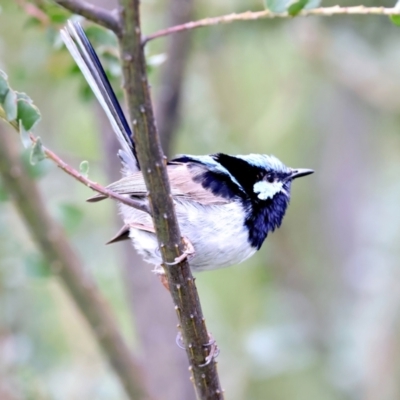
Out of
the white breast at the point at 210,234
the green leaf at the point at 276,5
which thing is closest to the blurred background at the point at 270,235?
the white breast at the point at 210,234

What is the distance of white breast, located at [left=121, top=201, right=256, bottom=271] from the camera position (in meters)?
2.29

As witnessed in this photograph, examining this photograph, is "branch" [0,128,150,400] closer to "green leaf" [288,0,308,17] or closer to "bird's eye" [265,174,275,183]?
"bird's eye" [265,174,275,183]

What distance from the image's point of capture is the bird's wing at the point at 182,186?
232 cm

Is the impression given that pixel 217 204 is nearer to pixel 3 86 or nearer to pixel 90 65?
pixel 90 65

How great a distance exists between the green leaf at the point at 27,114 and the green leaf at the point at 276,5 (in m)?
0.57

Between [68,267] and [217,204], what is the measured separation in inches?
34.6

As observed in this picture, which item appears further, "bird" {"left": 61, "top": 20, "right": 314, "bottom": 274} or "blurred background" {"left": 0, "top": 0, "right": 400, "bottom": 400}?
"blurred background" {"left": 0, "top": 0, "right": 400, "bottom": 400}

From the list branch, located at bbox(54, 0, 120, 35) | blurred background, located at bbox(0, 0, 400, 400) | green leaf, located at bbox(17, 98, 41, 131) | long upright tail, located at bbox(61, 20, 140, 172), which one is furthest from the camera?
blurred background, located at bbox(0, 0, 400, 400)

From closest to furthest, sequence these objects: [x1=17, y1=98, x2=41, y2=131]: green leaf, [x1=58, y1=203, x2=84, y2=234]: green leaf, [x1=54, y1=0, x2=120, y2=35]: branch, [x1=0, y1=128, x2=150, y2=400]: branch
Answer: [x1=54, y1=0, x2=120, y2=35]: branch → [x1=17, y1=98, x2=41, y2=131]: green leaf → [x1=0, y1=128, x2=150, y2=400]: branch → [x1=58, y1=203, x2=84, y2=234]: green leaf

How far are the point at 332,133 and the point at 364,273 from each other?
1.24 m

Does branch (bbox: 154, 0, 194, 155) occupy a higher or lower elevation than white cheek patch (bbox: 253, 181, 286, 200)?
higher

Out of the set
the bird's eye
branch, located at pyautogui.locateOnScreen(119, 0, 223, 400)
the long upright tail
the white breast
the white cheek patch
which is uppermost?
the bird's eye

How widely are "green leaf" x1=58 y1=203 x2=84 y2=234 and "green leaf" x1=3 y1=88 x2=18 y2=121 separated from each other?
5.08 ft

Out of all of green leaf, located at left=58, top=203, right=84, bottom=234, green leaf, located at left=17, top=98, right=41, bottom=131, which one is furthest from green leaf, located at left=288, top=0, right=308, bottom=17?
green leaf, located at left=58, top=203, right=84, bottom=234
